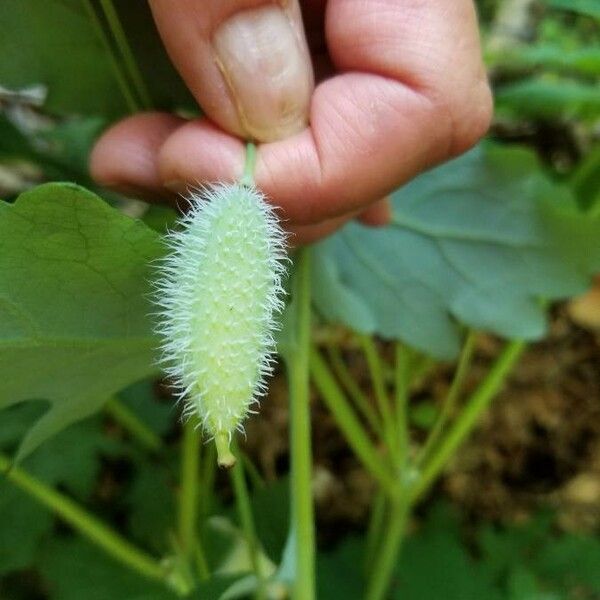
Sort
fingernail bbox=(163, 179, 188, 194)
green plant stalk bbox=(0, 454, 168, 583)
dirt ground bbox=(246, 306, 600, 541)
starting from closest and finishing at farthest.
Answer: fingernail bbox=(163, 179, 188, 194)
green plant stalk bbox=(0, 454, 168, 583)
dirt ground bbox=(246, 306, 600, 541)

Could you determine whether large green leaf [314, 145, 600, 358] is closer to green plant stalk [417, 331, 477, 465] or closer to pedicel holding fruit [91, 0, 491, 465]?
Result: green plant stalk [417, 331, 477, 465]

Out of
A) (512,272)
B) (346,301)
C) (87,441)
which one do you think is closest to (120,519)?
(87,441)

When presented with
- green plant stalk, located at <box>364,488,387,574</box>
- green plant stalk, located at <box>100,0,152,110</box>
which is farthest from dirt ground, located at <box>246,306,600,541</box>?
green plant stalk, located at <box>100,0,152,110</box>

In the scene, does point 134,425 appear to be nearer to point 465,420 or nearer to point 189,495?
point 189,495

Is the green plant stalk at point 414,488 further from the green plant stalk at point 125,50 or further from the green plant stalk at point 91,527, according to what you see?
the green plant stalk at point 125,50

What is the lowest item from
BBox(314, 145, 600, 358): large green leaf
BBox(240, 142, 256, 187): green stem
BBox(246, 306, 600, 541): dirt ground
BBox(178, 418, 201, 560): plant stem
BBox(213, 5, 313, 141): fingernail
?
BBox(246, 306, 600, 541): dirt ground
